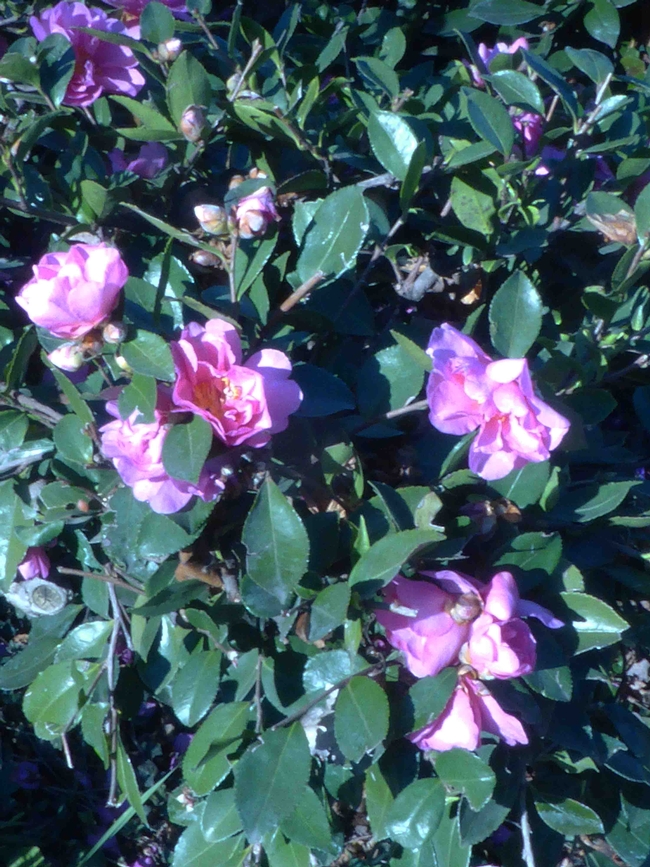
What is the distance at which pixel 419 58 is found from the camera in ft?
5.90

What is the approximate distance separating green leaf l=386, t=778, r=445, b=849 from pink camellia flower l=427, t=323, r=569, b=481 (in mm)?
434

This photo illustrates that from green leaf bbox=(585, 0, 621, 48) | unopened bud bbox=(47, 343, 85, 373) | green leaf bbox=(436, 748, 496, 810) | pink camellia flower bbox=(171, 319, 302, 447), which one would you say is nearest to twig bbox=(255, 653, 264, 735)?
green leaf bbox=(436, 748, 496, 810)

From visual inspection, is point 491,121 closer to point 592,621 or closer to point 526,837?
point 592,621

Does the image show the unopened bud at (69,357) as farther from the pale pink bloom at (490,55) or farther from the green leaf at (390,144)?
the pale pink bloom at (490,55)

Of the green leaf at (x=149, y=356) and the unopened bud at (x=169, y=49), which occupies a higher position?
the unopened bud at (x=169, y=49)

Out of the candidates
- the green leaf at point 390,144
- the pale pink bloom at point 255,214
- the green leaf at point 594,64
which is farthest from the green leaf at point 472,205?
the pale pink bloom at point 255,214

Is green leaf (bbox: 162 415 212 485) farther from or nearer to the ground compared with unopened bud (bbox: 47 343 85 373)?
nearer to the ground

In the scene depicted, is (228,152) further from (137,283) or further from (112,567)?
(112,567)

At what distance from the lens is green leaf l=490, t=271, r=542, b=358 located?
956 mm

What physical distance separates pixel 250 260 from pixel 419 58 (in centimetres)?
106

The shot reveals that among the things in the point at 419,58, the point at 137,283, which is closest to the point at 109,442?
the point at 137,283

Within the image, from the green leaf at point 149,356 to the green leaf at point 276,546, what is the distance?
7.9 inches

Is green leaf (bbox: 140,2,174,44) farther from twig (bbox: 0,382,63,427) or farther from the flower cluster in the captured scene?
the flower cluster

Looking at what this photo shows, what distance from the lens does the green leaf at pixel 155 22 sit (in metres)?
1.16
